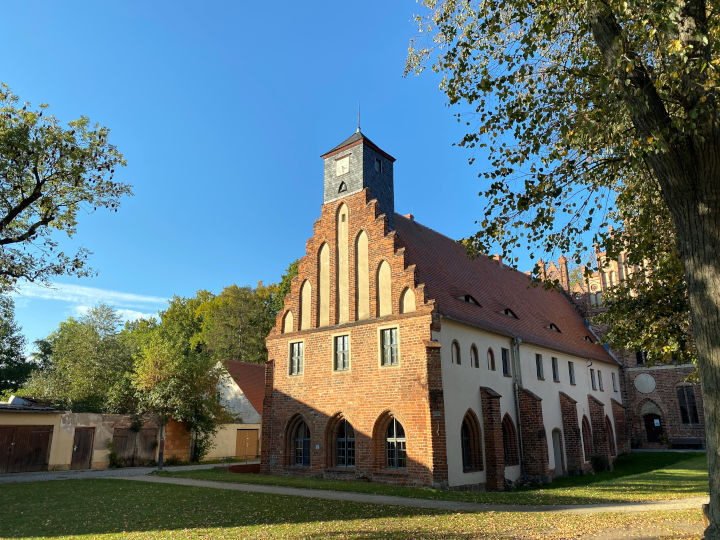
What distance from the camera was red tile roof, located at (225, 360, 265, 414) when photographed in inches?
1369

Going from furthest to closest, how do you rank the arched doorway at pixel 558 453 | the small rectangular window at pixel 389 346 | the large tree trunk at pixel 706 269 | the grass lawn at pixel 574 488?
the arched doorway at pixel 558 453, the small rectangular window at pixel 389 346, the grass lawn at pixel 574 488, the large tree trunk at pixel 706 269

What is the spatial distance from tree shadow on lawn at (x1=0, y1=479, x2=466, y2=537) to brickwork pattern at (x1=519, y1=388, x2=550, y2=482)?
11.9 metres

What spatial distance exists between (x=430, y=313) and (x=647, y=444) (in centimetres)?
2678

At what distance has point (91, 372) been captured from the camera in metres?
35.8

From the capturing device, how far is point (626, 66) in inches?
296

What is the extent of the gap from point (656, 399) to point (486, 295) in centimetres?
1898

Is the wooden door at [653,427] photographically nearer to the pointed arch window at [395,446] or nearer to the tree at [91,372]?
the pointed arch window at [395,446]

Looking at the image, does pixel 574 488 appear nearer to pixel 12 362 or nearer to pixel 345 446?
pixel 345 446

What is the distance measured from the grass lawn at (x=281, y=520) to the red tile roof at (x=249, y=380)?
2010 cm

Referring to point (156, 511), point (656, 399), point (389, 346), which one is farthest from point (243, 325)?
point (156, 511)

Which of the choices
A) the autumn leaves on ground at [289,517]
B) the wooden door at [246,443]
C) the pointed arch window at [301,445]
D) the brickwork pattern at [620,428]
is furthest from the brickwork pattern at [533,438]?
the wooden door at [246,443]

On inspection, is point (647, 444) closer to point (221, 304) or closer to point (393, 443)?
point (393, 443)

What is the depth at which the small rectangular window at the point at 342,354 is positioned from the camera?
2108 cm

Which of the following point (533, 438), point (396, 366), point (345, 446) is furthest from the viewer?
point (533, 438)
